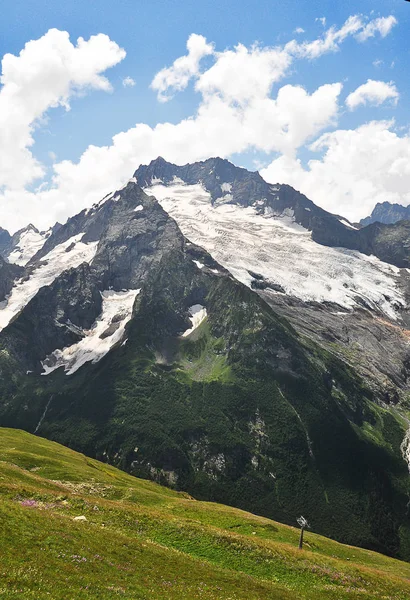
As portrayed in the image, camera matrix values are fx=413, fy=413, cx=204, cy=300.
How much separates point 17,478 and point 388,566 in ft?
302

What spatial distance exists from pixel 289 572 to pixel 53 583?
3845 cm

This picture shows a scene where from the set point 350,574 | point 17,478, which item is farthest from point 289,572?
point 17,478

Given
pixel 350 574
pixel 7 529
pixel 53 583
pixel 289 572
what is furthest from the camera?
pixel 350 574

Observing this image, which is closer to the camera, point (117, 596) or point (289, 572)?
point (117, 596)

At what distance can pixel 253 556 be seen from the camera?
58250mm

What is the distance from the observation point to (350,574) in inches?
2448

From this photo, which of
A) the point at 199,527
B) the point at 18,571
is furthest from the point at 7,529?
the point at 199,527

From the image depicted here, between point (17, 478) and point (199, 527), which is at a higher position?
point (199, 527)

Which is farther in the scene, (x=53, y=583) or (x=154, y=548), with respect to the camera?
(x=154, y=548)

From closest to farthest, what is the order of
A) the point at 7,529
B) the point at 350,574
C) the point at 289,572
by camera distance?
the point at 7,529, the point at 289,572, the point at 350,574

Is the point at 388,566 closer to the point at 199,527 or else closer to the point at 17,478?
the point at 199,527

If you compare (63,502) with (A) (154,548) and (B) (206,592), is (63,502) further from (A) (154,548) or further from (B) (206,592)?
(B) (206,592)

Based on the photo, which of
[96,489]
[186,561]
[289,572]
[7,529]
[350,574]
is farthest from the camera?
[96,489]

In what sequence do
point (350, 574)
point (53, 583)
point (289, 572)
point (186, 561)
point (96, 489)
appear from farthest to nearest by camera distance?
1. point (96, 489)
2. point (350, 574)
3. point (289, 572)
4. point (186, 561)
5. point (53, 583)
